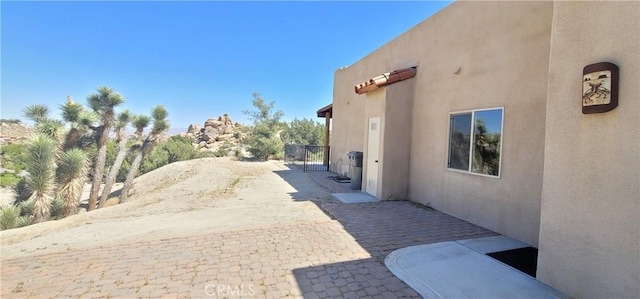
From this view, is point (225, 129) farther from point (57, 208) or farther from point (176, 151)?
point (57, 208)

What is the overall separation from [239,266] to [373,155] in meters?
5.89

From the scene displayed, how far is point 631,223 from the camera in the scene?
8.33ft

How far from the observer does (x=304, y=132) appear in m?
34.2

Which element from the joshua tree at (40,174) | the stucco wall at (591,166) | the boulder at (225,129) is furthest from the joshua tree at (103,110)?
the boulder at (225,129)

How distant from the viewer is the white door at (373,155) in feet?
27.7

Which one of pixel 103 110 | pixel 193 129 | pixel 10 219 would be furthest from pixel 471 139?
pixel 193 129

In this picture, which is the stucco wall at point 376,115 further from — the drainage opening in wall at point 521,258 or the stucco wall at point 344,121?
the drainage opening in wall at point 521,258

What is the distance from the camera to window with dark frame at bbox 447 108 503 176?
5.59 m

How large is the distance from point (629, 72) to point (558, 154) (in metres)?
1.00

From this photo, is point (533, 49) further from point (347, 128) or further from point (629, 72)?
point (347, 128)

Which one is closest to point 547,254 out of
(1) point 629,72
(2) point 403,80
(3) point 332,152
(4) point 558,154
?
(4) point 558,154

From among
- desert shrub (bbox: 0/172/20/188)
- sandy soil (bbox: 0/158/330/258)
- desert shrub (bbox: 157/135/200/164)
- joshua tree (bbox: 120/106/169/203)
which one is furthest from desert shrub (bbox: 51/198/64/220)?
desert shrub (bbox: 157/135/200/164)

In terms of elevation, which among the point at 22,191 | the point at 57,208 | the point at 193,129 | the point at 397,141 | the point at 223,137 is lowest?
the point at 57,208

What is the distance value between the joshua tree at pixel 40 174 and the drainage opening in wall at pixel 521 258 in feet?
50.0
